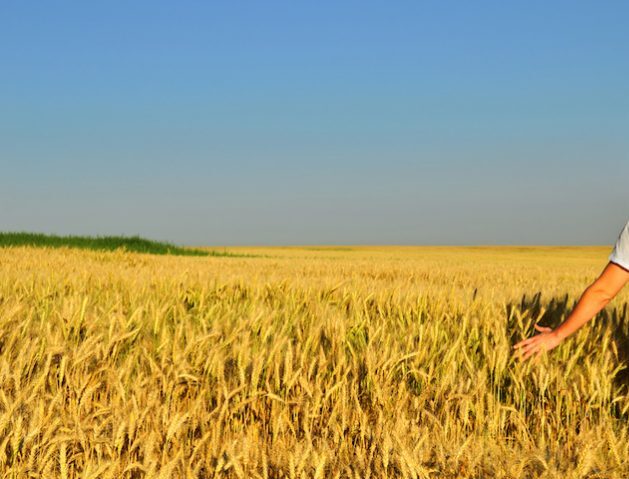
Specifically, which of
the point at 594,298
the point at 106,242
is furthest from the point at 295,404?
the point at 106,242

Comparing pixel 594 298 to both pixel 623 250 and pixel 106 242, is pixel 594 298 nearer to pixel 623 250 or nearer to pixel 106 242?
pixel 623 250

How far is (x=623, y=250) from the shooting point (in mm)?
2344

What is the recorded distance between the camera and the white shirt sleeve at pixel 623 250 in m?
2.34

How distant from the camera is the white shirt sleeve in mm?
2336

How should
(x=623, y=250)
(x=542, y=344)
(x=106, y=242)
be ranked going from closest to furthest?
(x=623, y=250) < (x=542, y=344) < (x=106, y=242)

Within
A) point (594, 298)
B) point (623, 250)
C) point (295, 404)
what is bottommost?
point (295, 404)

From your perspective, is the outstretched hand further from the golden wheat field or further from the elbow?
the elbow

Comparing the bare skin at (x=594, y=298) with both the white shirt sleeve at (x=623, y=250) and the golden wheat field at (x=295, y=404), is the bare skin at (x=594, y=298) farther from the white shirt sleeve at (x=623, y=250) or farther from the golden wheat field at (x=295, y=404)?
the golden wheat field at (x=295, y=404)

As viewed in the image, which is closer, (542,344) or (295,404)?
(295,404)

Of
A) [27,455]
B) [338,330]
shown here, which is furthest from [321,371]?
[27,455]

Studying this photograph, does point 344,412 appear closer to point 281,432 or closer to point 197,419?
point 281,432

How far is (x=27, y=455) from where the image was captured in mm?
1901

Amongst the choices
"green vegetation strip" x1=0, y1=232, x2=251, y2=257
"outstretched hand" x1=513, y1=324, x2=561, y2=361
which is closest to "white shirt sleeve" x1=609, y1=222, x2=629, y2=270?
"outstretched hand" x1=513, y1=324, x2=561, y2=361

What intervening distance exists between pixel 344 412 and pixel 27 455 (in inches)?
41.4
